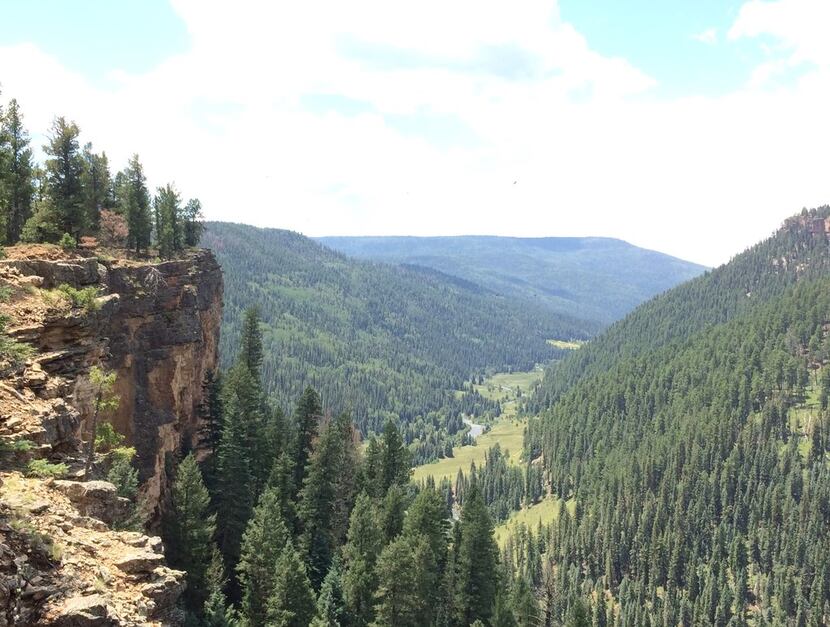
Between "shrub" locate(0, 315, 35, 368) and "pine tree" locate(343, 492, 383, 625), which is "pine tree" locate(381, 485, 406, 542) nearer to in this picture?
"pine tree" locate(343, 492, 383, 625)

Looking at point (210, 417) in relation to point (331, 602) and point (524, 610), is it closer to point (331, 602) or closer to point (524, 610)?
point (331, 602)

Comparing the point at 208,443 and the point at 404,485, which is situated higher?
the point at 208,443

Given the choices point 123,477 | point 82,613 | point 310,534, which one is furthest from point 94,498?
point 310,534

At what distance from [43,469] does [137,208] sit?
50.6 metres

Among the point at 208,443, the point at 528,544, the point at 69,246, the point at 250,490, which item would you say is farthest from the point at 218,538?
the point at 528,544

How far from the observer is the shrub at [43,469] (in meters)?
27.3

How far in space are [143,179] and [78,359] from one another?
4399cm

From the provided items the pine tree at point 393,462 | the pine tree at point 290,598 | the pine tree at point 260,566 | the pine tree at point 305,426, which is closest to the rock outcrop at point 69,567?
the pine tree at point 290,598

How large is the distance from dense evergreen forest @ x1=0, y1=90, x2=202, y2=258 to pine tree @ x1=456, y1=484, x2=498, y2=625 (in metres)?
49.8

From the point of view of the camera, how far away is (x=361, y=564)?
59.4 m

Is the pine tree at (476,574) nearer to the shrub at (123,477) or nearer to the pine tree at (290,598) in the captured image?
the pine tree at (290,598)

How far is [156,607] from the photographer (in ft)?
80.5

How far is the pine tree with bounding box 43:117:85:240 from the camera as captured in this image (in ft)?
196

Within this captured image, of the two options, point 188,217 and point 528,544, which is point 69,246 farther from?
point 528,544
